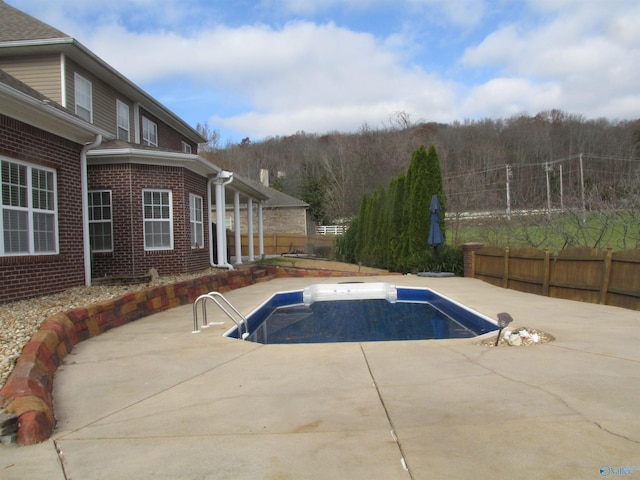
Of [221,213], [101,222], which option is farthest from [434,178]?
[101,222]

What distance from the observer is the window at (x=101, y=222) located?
1217 cm

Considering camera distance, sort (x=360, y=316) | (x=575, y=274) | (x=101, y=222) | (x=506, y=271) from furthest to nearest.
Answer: (x=506, y=271) → (x=101, y=222) → (x=360, y=316) → (x=575, y=274)

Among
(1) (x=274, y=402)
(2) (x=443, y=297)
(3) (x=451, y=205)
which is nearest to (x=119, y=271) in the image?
(2) (x=443, y=297)

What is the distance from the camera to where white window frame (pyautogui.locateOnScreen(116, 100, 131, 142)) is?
1475cm

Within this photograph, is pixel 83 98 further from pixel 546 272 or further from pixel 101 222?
pixel 546 272

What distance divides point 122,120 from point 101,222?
442cm

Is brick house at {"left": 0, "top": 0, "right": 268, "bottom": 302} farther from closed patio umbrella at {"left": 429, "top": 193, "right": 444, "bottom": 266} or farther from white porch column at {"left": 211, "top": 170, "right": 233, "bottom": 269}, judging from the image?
closed patio umbrella at {"left": 429, "top": 193, "right": 444, "bottom": 266}

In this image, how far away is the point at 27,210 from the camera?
326 inches

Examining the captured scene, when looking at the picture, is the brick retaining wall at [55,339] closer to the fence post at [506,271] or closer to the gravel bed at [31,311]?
the gravel bed at [31,311]

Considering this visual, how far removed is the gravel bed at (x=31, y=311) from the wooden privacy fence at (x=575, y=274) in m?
8.57

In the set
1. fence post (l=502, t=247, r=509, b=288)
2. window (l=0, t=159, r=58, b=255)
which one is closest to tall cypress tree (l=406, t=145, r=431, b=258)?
fence post (l=502, t=247, r=509, b=288)

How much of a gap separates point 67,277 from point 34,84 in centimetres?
577


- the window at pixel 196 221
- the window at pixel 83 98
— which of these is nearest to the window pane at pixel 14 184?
the window at pixel 83 98

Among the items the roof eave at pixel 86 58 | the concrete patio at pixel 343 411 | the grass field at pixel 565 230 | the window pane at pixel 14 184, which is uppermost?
the roof eave at pixel 86 58
